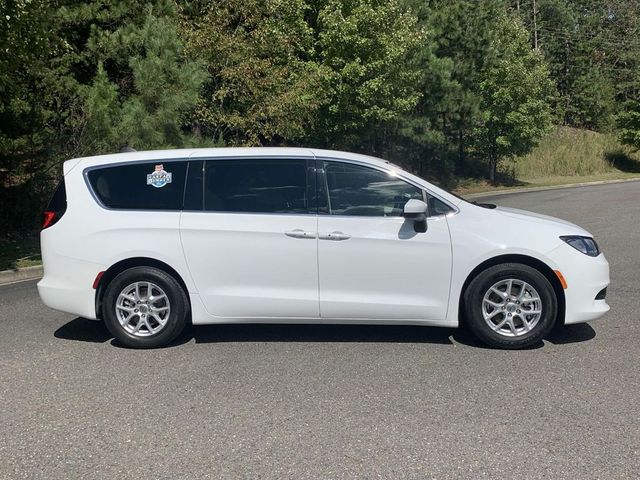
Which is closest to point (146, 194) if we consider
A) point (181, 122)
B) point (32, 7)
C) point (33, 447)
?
point (33, 447)

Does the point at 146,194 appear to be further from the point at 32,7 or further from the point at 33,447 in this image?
the point at 32,7

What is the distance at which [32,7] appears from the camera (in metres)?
9.15

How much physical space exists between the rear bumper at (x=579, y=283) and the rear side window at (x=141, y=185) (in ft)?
11.3

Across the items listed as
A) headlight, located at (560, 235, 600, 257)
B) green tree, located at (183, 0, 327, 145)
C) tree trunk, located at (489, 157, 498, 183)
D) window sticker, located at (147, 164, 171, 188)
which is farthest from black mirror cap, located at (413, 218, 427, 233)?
tree trunk, located at (489, 157, 498, 183)

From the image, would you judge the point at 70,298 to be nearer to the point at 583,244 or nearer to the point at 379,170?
the point at 379,170

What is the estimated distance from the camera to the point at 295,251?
5387 mm

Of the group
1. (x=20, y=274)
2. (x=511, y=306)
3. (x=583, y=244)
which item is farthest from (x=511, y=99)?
(x=511, y=306)

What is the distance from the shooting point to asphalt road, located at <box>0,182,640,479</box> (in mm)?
3473

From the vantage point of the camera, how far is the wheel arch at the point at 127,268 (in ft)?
18.3

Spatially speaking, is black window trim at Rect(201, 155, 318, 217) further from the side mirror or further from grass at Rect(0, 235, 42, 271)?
grass at Rect(0, 235, 42, 271)

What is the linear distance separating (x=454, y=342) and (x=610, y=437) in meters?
2.02

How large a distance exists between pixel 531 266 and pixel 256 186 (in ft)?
8.41

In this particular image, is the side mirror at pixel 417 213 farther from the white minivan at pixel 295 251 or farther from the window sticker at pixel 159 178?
the window sticker at pixel 159 178

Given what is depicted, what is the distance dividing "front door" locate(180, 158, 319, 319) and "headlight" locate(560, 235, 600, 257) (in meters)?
2.26
